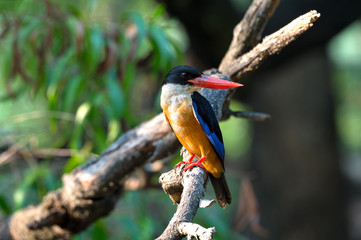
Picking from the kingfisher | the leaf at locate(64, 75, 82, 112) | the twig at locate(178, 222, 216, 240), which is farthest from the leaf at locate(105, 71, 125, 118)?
the twig at locate(178, 222, 216, 240)

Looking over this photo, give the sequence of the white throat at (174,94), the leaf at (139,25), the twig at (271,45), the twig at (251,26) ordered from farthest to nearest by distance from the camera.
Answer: the leaf at (139,25), the twig at (251,26), the white throat at (174,94), the twig at (271,45)

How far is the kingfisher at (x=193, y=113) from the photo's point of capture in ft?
4.84

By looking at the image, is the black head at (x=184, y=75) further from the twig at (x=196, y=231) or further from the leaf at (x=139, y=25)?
the leaf at (x=139, y=25)

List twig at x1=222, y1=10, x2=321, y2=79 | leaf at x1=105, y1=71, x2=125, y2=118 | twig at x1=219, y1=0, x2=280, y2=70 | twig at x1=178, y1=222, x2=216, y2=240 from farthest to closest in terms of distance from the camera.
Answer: leaf at x1=105, y1=71, x2=125, y2=118, twig at x1=219, y1=0, x2=280, y2=70, twig at x1=222, y1=10, x2=321, y2=79, twig at x1=178, y1=222, x2=216, y2=240

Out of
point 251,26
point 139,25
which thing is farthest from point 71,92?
point 251,26

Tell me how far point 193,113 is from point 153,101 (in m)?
2.55

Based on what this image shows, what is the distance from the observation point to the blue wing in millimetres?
1469

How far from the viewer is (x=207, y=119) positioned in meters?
1.48

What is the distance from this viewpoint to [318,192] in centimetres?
429

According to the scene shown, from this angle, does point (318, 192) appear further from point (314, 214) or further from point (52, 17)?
point (52, 17)

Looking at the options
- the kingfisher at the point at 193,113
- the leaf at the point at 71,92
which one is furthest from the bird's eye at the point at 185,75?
the leaf at the point at 71,92

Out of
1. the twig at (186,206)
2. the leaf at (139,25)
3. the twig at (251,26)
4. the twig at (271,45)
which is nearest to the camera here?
the twig at (186,206)

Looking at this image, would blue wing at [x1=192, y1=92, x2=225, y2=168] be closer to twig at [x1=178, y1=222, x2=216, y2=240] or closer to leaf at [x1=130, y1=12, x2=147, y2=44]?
twig at [x1=178, y1=222, x2=216, y2=240]

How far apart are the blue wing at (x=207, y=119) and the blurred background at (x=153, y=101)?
3.50 ft
